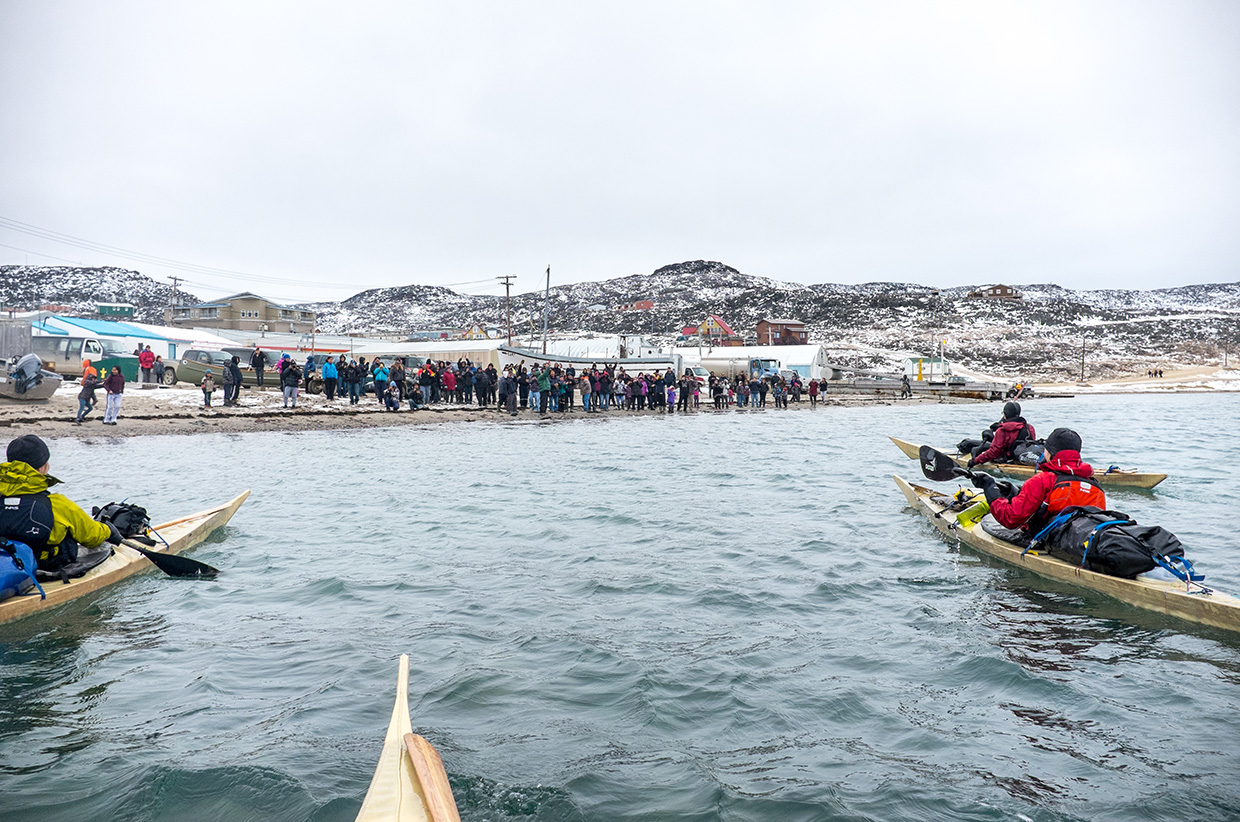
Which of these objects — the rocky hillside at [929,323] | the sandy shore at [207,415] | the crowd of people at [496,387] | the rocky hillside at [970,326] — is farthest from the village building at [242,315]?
the sandy shore at [207,415]

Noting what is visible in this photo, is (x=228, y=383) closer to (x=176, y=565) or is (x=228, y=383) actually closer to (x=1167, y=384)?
(x=176, y=565)

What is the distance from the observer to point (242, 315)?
84000 millimetres

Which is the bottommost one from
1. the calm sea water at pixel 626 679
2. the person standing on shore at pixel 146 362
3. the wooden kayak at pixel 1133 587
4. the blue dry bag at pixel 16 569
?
the calm sea water at pixel 626 679

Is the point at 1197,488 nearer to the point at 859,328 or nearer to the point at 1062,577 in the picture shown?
the point at 1062,577

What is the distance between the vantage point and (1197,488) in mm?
14602

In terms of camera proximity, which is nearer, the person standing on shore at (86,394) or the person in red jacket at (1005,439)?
the person in red jacket at (1005,439)

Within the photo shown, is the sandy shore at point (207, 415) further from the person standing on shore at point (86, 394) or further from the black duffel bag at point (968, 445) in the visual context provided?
the black duffel bag at point (968, 445)

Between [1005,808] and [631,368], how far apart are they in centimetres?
4344

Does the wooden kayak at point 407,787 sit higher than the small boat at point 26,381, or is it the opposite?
the small boat at point 26,381

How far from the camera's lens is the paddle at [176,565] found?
7570mm

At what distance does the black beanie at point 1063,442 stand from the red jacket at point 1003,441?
658cm

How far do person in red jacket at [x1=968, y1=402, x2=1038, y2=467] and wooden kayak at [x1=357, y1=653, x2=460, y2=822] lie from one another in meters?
12.6

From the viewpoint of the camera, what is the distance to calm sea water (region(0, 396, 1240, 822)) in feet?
12.7

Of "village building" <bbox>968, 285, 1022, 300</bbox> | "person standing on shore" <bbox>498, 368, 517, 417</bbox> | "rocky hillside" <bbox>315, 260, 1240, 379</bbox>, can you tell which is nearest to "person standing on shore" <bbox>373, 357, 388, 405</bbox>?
"person standing on shore" <bbox>498, 368, 517, 417</bbox>
